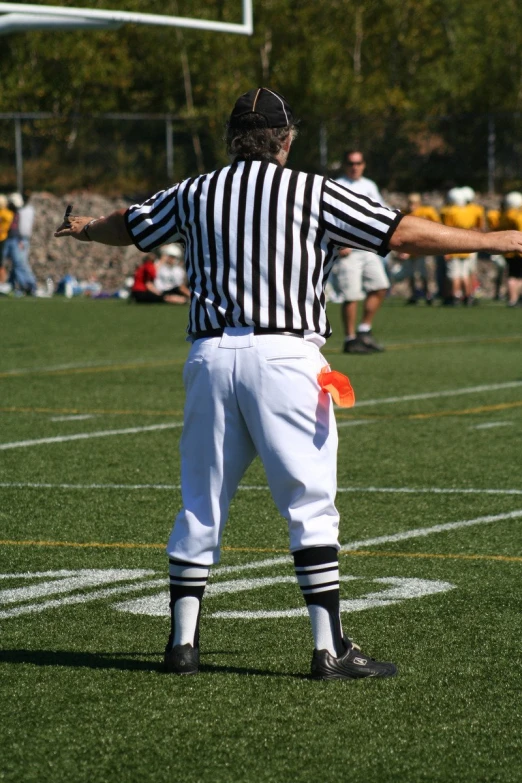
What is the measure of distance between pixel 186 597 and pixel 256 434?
576 mm

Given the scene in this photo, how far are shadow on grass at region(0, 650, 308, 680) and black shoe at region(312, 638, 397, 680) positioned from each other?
6 cm

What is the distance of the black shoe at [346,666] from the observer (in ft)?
14.8

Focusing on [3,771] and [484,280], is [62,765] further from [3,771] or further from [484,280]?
[484,280]

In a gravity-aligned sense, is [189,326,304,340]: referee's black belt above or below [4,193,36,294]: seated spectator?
above

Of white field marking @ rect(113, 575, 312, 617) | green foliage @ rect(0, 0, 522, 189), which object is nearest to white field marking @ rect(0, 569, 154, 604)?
white field marking @ rect(113, 575, 312, 617)

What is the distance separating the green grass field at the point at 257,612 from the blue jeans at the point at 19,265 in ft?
61.2

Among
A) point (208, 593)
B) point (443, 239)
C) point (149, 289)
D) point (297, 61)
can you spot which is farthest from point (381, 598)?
point (297, 61)

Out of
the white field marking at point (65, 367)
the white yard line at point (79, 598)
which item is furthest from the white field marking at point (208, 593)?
the white field marking at point (65, 367)

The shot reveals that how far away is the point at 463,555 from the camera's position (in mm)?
6344

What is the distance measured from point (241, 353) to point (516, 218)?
859 inches

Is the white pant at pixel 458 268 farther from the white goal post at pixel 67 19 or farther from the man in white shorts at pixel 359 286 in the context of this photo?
the man in white shorts at pixel 359 286

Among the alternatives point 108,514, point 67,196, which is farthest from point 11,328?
point 67,196

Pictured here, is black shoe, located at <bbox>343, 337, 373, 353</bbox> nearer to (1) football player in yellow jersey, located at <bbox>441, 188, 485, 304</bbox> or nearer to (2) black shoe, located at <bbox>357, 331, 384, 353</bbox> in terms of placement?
(2) black shoe, located at <bbox>357, 331, 384, 353</bbox>

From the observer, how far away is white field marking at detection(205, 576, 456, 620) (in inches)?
211
